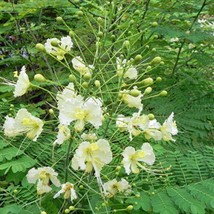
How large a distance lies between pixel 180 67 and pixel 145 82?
1.70 meters

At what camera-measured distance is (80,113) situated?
4.74ft

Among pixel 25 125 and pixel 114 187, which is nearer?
pixel 25 125

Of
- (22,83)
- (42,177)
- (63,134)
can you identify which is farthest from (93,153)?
(22,83)

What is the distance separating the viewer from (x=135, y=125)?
161cm

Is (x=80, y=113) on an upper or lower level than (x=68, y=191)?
upper

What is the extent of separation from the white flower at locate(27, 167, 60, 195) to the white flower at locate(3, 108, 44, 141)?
0.12 meters

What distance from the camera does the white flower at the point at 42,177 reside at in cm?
157

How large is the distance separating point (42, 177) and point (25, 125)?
7.4 inches

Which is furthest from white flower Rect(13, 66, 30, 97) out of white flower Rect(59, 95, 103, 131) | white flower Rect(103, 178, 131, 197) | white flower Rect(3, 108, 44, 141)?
white flower Rect(103, 178, 131, 197)

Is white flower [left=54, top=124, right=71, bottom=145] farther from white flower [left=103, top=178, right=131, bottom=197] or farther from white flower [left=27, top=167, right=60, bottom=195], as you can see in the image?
white flower [left=103, top=178, right=131, bottom=197]

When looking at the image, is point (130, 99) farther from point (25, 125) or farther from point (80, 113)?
point (25, 125)

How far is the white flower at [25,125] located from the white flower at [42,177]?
12cm

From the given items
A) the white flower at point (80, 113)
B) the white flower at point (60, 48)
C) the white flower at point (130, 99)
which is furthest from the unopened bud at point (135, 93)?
the white flower at point (60, 48)

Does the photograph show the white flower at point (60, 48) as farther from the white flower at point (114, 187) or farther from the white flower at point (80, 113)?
the white flower at point (114, 187)
